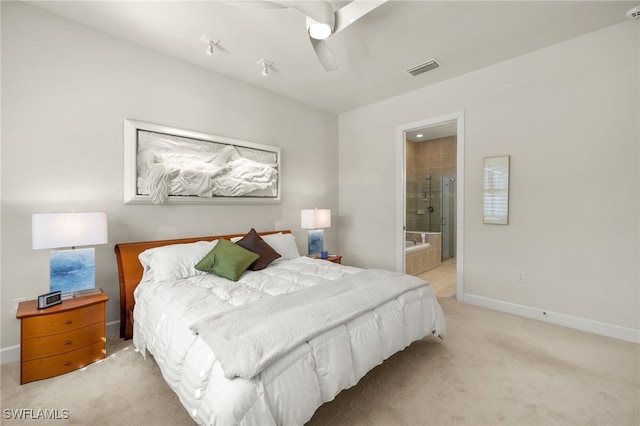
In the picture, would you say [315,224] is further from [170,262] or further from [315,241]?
[170,262]

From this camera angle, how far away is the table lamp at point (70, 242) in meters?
2.01

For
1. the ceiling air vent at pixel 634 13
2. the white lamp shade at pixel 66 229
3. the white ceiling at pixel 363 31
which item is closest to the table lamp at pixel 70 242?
the white lamp shade at pixel 66 229

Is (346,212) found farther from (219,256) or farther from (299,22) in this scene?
(299,22)

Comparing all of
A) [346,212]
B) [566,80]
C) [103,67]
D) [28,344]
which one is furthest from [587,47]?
[28,344]

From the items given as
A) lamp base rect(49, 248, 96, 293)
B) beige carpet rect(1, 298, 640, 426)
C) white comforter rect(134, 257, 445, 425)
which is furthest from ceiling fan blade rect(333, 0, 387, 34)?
lamp base rect(49, 248, 96, 293)

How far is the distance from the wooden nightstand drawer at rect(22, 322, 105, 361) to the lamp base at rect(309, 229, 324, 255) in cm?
247

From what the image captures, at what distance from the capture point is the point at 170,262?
97.4 inches

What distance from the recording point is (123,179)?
272 centimetres

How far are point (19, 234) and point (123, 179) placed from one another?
852 millimetres

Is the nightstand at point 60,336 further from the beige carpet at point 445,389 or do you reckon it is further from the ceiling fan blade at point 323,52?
the ceiling fan blade at point 323,52

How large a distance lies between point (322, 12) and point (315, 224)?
2446 millimetres

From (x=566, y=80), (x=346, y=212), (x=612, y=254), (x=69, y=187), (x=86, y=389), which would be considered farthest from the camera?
(x=346, y=212)

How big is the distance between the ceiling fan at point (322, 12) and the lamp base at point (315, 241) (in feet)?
8.06

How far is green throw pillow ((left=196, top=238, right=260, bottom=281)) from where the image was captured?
2.53 meters
